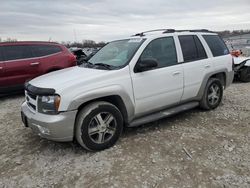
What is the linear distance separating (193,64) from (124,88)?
68.2 inches

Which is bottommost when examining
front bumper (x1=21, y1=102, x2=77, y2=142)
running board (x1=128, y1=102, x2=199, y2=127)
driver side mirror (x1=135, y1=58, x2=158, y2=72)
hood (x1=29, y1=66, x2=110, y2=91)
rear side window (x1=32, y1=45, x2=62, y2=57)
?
running board (x1=128, y1=102, x2=199, y2=127)

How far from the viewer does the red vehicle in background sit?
789 centimetres

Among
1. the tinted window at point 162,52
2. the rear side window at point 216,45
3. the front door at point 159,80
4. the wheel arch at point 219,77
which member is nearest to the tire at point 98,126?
the front door at point 159,80

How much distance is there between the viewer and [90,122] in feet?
12.7

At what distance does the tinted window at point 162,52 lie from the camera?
4.59 m

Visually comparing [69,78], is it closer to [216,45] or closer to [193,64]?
[193,64]

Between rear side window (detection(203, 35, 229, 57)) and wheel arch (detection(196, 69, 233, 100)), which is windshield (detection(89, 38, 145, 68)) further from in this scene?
rear side window (detection(203, 35, 229, 57))

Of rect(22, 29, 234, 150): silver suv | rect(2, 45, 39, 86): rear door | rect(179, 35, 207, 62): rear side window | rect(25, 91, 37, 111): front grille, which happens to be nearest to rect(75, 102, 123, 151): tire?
rect(22, 29, 234, 150): silver suv

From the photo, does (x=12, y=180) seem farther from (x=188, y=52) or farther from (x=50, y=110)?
(x=188, y=52)

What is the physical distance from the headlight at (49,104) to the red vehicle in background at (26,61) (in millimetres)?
4621

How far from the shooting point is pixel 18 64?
8039mm

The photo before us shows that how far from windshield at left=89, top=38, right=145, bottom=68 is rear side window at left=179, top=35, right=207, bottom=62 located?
962mm

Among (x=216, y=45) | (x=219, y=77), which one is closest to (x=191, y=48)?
(x=216, y=45)

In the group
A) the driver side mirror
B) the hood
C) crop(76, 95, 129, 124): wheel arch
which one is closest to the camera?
the hood
